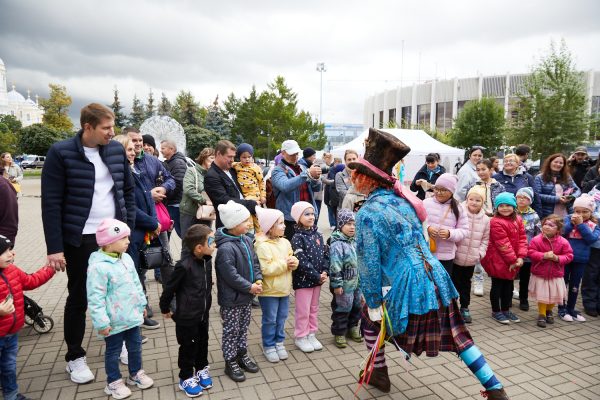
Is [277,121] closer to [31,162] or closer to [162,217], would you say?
[31,162]

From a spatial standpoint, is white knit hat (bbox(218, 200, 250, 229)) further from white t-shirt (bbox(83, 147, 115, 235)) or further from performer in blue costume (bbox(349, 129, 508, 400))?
performer in blue costume (bbox(349, 129, 508, 400))

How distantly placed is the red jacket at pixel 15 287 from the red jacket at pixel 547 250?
5192 mm

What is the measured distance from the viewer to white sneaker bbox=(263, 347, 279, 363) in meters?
3.88

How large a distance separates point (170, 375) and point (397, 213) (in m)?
2.45

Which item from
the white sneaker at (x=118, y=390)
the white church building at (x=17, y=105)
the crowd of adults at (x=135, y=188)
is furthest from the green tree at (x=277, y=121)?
the white church building at (x=17, y=105)

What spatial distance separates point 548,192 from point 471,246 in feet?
8.06

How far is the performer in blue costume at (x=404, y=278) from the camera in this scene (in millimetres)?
2895

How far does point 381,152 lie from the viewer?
304 centimetres

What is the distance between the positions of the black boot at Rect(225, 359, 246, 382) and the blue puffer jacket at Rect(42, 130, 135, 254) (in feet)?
5.39

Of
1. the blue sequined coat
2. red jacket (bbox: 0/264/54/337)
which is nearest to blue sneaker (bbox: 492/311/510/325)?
the blue sequined coat

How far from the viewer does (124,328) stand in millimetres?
3143

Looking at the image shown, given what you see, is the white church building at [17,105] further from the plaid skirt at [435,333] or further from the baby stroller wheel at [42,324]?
the plaid skirt at [435,333]

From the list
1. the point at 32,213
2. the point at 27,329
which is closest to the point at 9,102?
the point at 32,213

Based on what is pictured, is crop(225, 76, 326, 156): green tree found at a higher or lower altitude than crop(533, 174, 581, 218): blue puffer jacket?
higher
